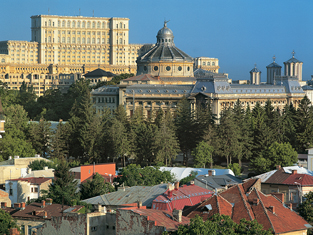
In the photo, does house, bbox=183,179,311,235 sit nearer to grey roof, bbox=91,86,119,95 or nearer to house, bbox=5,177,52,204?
house, bbox=5,177,52,204

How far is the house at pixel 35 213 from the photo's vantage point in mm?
61125

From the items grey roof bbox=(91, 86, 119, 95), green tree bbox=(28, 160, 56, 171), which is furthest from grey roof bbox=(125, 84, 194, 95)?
green tree bbox=(28, 160, 56, 171)

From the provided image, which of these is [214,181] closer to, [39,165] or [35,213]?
[35,213]

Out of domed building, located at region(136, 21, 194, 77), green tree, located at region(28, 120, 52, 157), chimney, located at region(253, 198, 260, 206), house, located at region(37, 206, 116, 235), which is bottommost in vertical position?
house, located at region(37, 206, 116, 235)

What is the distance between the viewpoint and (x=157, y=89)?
155375mm

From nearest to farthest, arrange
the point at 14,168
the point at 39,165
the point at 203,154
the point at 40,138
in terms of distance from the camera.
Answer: the point at 14,168 < the point at 39,165 < the point at 203,154 < the point at 40,138

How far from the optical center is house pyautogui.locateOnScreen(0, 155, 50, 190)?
92.8 m

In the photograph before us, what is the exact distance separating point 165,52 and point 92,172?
98.2 m

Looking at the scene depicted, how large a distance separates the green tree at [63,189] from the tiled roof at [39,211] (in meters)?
2.93

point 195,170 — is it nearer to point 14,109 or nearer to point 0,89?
point 14,109

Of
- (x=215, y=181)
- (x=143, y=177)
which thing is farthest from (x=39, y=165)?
(x=215, y=181)

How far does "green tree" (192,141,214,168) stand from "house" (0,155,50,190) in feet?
68.5

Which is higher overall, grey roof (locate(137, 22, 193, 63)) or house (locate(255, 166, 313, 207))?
grey roof (locate(137, 22, 193, 63))

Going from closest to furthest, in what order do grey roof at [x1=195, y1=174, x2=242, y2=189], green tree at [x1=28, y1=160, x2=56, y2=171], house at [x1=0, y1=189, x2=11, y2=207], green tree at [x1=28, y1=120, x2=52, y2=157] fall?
house at [x1=0, y1=189, x2=11, y2=207]
grey roof at [x1=195, y1=174, x2=242, y2=189]
green tree at [x1=28, y1=160, x2=56, y2=171]
green tree at [x1=28, y1=120, x2=52, y2=157]
